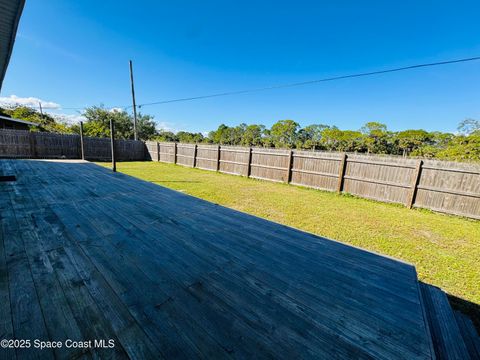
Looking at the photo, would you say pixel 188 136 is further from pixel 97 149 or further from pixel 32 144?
pixel 32 144

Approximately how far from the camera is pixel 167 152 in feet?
47.0

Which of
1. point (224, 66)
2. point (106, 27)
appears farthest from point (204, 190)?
point (224, 66)

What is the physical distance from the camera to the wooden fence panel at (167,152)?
13913 millimetres

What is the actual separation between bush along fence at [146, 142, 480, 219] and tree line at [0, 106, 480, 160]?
43.7ft

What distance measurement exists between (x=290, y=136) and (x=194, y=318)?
67965 mm

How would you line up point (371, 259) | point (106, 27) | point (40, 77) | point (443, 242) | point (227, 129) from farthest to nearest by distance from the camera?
point (227, 129) < point (40, 77) < point (106, 27) < point (443, 242) < point (371, 259)

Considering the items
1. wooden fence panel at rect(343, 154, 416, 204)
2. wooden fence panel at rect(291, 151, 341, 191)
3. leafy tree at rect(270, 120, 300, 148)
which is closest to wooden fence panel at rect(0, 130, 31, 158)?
wooden fence panel at rect(291, 151, 341, 191)

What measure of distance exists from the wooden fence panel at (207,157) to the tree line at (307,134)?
1692 centimetres

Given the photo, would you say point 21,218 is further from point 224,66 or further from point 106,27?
point 224,66

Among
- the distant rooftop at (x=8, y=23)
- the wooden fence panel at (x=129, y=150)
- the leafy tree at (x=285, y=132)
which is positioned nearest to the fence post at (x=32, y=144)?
the wooden fence panel at (x=129, y=150)

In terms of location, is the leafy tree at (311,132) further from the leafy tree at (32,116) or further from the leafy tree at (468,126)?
the leafy tree at (32,116)

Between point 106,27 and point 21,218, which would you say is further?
point 106,27

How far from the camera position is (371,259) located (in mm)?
2082

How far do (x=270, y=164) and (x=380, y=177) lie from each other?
14.0 feet
